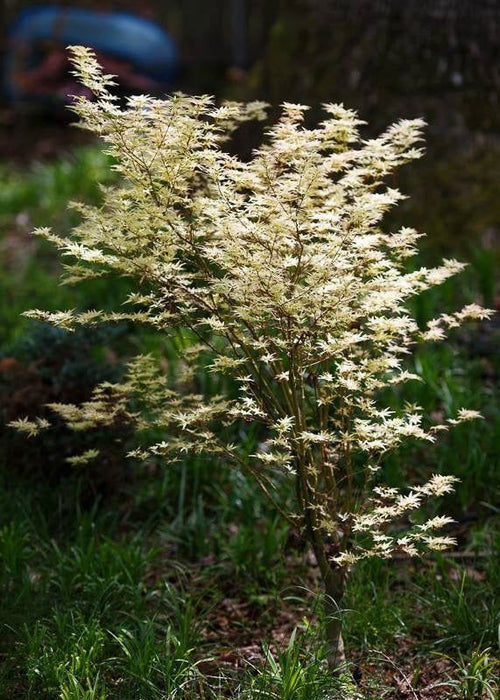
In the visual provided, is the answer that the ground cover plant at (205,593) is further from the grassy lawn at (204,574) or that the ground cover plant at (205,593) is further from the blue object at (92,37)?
the blue object at (92,37)

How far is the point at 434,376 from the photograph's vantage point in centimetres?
417

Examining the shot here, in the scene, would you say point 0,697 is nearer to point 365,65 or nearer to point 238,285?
point 238,285

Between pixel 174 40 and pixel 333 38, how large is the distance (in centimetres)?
704

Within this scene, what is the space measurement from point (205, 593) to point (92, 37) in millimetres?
8709

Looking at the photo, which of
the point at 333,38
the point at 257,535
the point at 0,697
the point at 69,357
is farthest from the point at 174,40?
the point at 0,697

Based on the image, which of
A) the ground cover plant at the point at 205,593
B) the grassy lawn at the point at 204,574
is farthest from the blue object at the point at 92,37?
the ground cover plant at the point at 205,593

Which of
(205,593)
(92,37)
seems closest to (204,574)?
(205,593)

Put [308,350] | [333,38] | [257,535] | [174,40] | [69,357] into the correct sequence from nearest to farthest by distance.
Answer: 1. [308,350]
2. [257,535]
3. [69,357]
4. [333,38]
5. [174,40]

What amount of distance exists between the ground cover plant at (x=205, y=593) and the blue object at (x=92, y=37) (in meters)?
7.36

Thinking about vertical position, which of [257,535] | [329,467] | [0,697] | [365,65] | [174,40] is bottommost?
[0,697]

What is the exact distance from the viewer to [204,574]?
356 cm

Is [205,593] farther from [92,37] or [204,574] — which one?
[92,37]

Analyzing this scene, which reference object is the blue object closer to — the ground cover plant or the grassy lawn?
the grassy lawn

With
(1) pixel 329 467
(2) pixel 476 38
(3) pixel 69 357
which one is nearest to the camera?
(1) pixel 329 467
